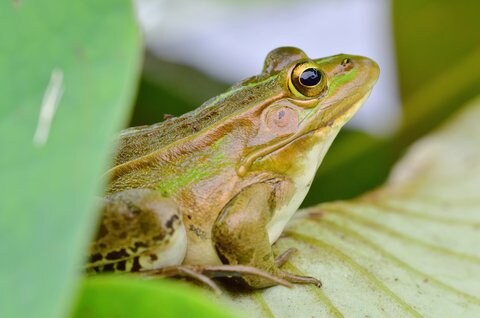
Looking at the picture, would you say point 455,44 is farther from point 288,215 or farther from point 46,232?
point 46,232

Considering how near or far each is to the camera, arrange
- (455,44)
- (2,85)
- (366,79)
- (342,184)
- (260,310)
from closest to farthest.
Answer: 1. (2,85)
2. (260,310)
3. (366,79)
4. (342,184)
5. (455,44)

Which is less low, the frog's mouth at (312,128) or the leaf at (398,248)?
the frog's mouth at (312,128)

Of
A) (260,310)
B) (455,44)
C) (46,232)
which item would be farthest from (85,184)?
(455,44)

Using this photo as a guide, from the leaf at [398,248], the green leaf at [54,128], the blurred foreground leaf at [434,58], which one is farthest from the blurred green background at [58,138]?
the blurred foreground leaf at [434,58]

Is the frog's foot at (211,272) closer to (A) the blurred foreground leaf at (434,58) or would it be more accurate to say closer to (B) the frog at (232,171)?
(B) the frog at (232,171)

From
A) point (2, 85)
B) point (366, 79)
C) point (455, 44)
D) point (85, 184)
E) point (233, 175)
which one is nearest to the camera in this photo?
point (85, 184)

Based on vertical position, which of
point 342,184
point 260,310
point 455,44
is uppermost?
point 455,44

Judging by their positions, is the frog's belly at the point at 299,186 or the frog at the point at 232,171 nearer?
the frog at the point at 232,171
